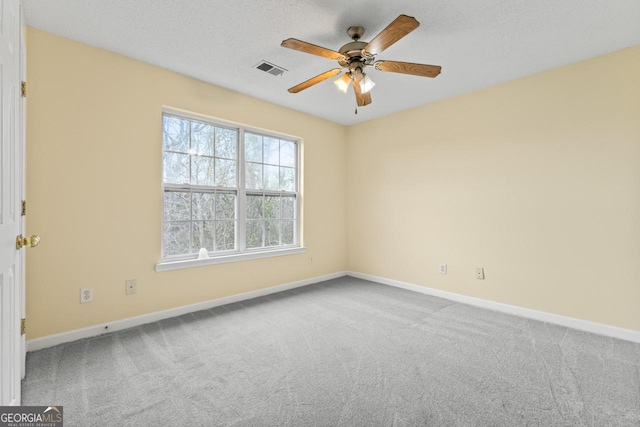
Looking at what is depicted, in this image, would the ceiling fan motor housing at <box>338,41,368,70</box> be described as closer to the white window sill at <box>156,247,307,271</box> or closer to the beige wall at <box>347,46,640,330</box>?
the beige wall at <box>347,46,640,330</box>

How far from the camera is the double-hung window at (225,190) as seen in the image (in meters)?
3.07

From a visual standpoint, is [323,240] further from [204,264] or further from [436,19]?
[436,19]

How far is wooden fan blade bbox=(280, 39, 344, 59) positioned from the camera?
6.31 ft

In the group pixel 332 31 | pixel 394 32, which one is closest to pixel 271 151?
pixel 332 31

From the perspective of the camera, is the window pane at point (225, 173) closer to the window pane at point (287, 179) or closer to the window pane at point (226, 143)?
the window pane at point (226, 143)

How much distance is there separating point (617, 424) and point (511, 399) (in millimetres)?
470

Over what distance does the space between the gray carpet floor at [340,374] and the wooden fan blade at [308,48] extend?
226cm

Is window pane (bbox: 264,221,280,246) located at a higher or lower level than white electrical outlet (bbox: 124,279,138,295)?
higher

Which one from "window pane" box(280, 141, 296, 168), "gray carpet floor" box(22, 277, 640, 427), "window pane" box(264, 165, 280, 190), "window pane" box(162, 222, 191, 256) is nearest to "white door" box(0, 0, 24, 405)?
"gray carpet floor" box(22, 277, 640, 427)

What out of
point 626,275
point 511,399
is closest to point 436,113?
point 626,275

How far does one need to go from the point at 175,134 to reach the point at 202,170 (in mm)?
462

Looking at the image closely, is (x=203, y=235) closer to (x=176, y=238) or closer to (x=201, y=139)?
(x=176, y=238)

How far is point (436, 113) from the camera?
374 cm

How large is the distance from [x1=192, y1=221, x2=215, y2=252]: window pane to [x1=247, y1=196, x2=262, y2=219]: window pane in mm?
520
